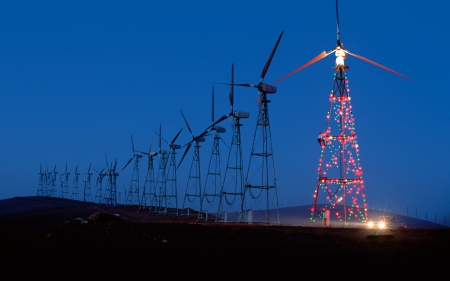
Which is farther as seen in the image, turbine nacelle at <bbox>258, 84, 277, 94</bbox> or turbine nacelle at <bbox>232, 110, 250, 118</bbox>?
turbine nacelle at <bbox>232, 110, 250, 118</bbox>

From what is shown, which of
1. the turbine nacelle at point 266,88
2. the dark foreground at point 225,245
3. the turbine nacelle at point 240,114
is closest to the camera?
the dark foreground at point 225,245

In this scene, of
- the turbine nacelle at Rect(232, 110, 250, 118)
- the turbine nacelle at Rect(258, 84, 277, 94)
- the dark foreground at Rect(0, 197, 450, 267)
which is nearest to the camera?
the dark foreground at Rect(0, 197, 450, 267)

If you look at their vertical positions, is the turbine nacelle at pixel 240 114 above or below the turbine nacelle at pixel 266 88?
below

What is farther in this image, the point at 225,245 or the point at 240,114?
the point at 240,114

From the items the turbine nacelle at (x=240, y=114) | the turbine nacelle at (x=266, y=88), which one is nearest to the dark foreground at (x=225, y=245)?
the turbine nacelle at (x=266, y=88)

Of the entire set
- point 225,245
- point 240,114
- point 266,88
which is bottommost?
point 225,245

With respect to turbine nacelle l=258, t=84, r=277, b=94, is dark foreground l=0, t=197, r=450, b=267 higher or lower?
lower

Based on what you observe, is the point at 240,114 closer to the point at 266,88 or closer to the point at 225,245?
the point at 266,88

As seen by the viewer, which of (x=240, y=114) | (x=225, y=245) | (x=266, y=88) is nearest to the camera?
(x=225, y=245)

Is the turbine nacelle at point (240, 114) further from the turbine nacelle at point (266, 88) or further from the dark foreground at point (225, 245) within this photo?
the dark foreground at point (225, 245)

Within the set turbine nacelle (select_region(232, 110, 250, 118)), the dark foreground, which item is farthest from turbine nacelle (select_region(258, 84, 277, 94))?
the dark foreground

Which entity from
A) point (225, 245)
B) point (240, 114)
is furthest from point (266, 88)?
point (225, 245)

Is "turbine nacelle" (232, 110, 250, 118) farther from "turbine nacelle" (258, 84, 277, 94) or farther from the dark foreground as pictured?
the dark foreground

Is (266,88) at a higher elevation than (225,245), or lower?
higher
